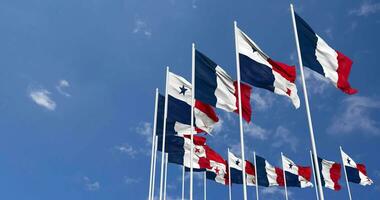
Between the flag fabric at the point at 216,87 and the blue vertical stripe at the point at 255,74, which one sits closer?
the blue vertical stripe at the point at 255,74

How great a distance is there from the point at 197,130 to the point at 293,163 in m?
17.9

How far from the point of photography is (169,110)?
2116 cm

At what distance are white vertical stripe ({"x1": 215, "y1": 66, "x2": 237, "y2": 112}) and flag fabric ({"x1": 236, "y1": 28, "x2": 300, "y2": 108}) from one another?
1.58 m

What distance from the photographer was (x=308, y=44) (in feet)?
51.2

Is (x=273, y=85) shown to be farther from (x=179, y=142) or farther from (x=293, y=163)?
(x=293, y=163)

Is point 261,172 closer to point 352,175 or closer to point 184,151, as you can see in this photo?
point 352,175

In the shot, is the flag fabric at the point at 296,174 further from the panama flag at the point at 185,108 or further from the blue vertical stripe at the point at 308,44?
the blue vertical stripe at the point at 308,44

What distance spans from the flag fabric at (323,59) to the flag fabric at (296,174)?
68.5 ft

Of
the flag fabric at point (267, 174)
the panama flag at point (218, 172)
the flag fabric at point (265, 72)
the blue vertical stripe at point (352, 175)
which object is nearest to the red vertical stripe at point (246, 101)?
the flag fabric at point (265, 72)

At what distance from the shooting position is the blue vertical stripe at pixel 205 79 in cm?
1730

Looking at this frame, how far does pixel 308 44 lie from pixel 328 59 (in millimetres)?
990

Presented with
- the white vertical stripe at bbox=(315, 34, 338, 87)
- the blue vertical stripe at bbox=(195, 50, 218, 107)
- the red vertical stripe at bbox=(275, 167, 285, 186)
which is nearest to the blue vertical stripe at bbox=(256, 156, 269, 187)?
the red vertical stripe at bbox=(275, 167, 285, 186)

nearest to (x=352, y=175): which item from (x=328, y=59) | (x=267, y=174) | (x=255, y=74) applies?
(x=267, y=174)

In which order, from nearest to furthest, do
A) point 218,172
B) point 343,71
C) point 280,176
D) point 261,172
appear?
point 343,71
point 218,172
point 261,172
point 280,176
